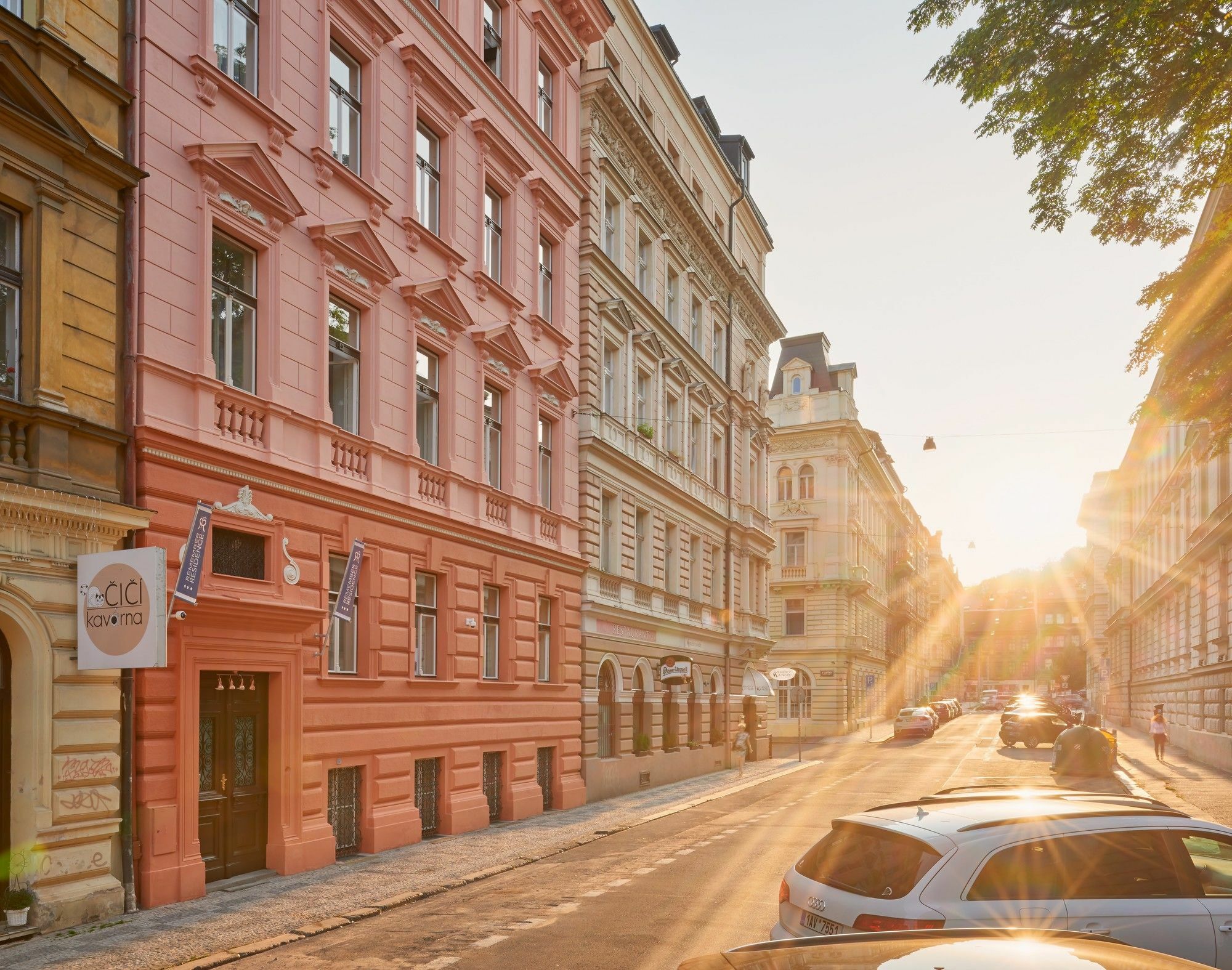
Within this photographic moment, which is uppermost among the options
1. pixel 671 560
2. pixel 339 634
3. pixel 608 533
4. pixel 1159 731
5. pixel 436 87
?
pixel 436 87

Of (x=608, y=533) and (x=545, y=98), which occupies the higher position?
(x=545, y=98)

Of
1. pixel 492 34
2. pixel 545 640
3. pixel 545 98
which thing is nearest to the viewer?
pixel 492 34

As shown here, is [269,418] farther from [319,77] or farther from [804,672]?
[804,672]

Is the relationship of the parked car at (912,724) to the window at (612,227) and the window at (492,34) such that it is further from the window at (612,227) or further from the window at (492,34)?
the window at (492,34)

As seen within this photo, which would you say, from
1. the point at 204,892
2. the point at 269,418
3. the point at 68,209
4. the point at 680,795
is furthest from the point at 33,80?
the point at 680,795

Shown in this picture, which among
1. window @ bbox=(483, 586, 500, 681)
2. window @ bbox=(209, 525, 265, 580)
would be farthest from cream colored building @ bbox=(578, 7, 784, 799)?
window @ bbox=(209, 525, 265, 580)

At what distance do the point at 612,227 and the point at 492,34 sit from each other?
283 inches

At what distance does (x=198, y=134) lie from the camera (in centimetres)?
1402

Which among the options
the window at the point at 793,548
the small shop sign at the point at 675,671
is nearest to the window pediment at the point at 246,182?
the small shop sign at the point at 675,671

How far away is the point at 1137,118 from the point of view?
1309 cm

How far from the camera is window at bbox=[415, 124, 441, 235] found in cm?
1934

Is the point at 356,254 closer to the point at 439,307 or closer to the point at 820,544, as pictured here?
the point at 439,307

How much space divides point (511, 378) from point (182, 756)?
10.6 metres

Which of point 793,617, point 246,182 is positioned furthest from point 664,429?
point 793,617
